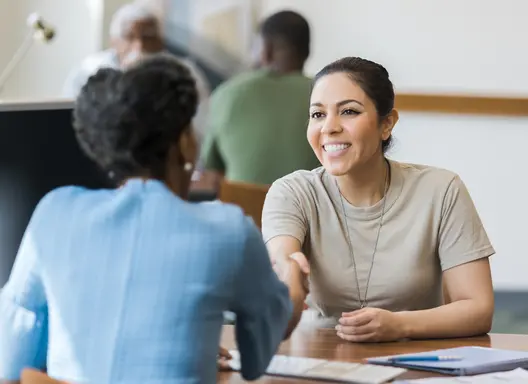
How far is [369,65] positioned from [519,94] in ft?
11.1

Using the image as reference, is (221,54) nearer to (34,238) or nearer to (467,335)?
(467,335)

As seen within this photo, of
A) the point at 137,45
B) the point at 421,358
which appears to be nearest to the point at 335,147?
the point at 421,358

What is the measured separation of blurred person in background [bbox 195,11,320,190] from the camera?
4.17m

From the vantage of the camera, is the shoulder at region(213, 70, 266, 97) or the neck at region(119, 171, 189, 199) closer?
the neck at region(119, 171, 189, 199)

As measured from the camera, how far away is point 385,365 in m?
1.90

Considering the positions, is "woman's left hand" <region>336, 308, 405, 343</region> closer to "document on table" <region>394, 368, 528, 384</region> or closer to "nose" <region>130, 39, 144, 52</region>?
"document on table" <region>394, 368, 528, 384</region>

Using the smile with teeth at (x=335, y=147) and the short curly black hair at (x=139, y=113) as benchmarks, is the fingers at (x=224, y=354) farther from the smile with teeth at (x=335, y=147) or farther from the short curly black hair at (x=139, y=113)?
the smile with teeth at (x=335, y=147)

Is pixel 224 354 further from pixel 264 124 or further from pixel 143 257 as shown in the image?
pixel 264 124

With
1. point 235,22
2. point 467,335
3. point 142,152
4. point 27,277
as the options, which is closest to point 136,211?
point 142,152

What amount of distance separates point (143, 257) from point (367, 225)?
41.8 inches

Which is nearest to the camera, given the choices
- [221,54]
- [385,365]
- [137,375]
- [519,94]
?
[137,375]

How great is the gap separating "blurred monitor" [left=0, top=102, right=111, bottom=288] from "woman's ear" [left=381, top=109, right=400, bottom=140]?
77 centimetres

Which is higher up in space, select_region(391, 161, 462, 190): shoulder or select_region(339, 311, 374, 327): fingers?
select_region(391, 161, 462, 190): shoulder

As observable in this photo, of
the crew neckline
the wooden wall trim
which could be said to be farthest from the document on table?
the wooden wall trim
